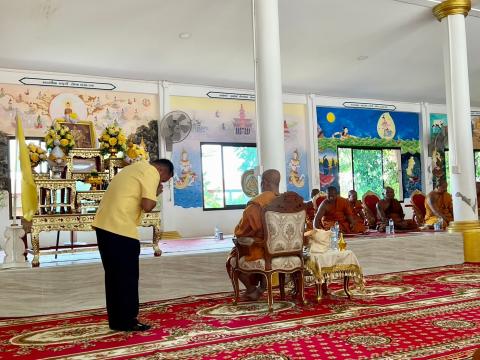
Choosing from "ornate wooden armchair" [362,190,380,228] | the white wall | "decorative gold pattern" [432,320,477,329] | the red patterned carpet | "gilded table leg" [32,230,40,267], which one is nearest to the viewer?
the red patterned carpet

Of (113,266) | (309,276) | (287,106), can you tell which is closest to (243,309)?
(309,276)

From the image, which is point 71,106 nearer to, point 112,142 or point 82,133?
point 82,133

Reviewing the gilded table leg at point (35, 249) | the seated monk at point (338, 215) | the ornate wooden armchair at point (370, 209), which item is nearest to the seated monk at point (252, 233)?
the gilded table leg at point (35, 249)

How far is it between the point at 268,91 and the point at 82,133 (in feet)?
8.21

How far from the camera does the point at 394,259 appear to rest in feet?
23.6

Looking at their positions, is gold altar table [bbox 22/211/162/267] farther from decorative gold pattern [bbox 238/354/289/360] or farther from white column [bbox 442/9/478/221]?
white column [bbox 442/9/478/221]

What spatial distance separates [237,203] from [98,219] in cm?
911

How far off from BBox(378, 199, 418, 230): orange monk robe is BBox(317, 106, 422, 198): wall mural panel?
4.21 m

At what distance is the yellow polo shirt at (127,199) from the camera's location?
4031mm

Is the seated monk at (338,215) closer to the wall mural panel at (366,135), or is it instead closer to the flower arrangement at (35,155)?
the flower arrangement at (35,155)

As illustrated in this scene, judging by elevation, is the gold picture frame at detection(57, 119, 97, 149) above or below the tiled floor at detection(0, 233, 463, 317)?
above

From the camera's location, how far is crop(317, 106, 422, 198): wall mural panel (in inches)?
563

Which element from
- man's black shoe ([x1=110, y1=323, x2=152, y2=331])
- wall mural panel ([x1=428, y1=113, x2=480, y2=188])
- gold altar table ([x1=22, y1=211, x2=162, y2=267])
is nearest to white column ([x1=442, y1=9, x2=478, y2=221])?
gold altar table ([x1=22, y1=211, x2=162, y2=267])

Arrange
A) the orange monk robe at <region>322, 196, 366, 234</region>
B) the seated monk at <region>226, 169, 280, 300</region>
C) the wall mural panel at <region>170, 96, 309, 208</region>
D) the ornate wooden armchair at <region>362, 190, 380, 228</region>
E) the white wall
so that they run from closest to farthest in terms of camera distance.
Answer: the seated monk at <region>226, 169, 280, 300</region>
the orange monk robe at <region>322, 196, 366, 234</region>
the ornate wooden armchair at <region>362, 190, 380, 228</region>
the white wall
the wall mural panel at <region>170, 96, 309, 208</region>
